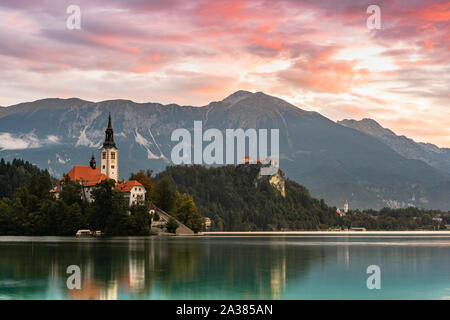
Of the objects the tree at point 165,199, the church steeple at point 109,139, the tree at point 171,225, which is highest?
the church steeple at point 109,139

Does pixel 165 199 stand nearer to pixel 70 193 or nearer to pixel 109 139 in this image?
pixel 70 193

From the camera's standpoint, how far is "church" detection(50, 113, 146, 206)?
164 meters

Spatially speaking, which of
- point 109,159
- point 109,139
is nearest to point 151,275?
point 109,159

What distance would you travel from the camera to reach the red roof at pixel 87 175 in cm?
17238

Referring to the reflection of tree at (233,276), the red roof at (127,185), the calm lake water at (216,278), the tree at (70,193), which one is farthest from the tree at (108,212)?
the reflection of tree at (233,276)

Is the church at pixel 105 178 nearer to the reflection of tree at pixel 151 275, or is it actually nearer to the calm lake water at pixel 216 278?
the reflection of tree at pixel 151 275

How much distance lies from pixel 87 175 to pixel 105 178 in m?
20.7

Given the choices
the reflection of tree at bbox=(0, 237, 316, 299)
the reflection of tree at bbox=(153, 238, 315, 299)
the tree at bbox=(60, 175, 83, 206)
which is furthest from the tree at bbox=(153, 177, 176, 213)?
the reflection of tree at bbox=(153, 238, 315, 299)

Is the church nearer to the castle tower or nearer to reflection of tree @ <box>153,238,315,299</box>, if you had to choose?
the castle tower

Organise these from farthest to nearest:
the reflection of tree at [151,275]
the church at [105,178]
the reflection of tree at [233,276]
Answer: the church at [105,178], the reflection of tree at [233,276], the reflection of tree at [151,275]

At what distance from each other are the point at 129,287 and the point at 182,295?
4835 millimetres

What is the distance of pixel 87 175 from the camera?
178875 mm
